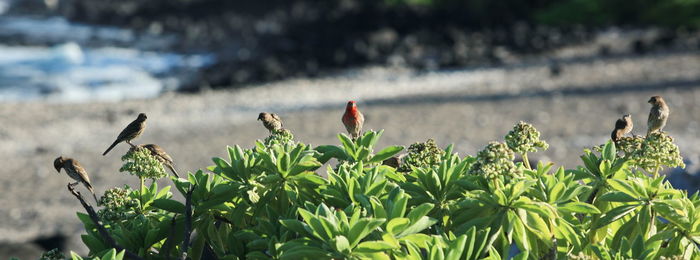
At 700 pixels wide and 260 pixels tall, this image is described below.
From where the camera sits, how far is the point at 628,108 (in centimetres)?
1384

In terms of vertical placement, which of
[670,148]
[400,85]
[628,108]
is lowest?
[670,148]

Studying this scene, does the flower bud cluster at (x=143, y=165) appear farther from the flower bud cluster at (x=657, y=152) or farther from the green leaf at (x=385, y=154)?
the flower bud cluster at (x=657, y=152)

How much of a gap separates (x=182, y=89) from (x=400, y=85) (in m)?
4.92

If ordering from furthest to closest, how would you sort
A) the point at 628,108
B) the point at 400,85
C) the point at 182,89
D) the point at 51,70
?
the point at 51,70 < the point at 182,89 < the point at 400,85 < the point at 628,108

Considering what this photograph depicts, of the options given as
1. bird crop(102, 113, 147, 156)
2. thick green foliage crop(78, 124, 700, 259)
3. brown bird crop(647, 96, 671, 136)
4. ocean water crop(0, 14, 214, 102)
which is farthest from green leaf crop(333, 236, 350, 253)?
ocean water crop(0, 14, 214, 102)

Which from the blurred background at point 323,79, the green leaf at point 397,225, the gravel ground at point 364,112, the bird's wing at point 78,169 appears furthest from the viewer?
the blurred background at point 323,79

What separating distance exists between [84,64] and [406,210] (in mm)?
23152

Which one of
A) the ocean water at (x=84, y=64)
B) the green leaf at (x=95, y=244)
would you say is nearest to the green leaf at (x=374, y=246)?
the green leaf at (x=95, y=244)

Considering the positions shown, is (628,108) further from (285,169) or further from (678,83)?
(285,169)

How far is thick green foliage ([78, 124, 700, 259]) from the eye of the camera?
2.21 m

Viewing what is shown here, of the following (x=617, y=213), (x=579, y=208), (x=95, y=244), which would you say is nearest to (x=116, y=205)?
(x=95, y=244)

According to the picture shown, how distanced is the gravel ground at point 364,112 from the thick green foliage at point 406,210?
669 cm

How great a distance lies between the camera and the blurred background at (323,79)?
12422 millimetres

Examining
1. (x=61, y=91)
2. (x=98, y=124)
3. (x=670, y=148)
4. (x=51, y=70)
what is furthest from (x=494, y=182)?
(x=51, y=70)
